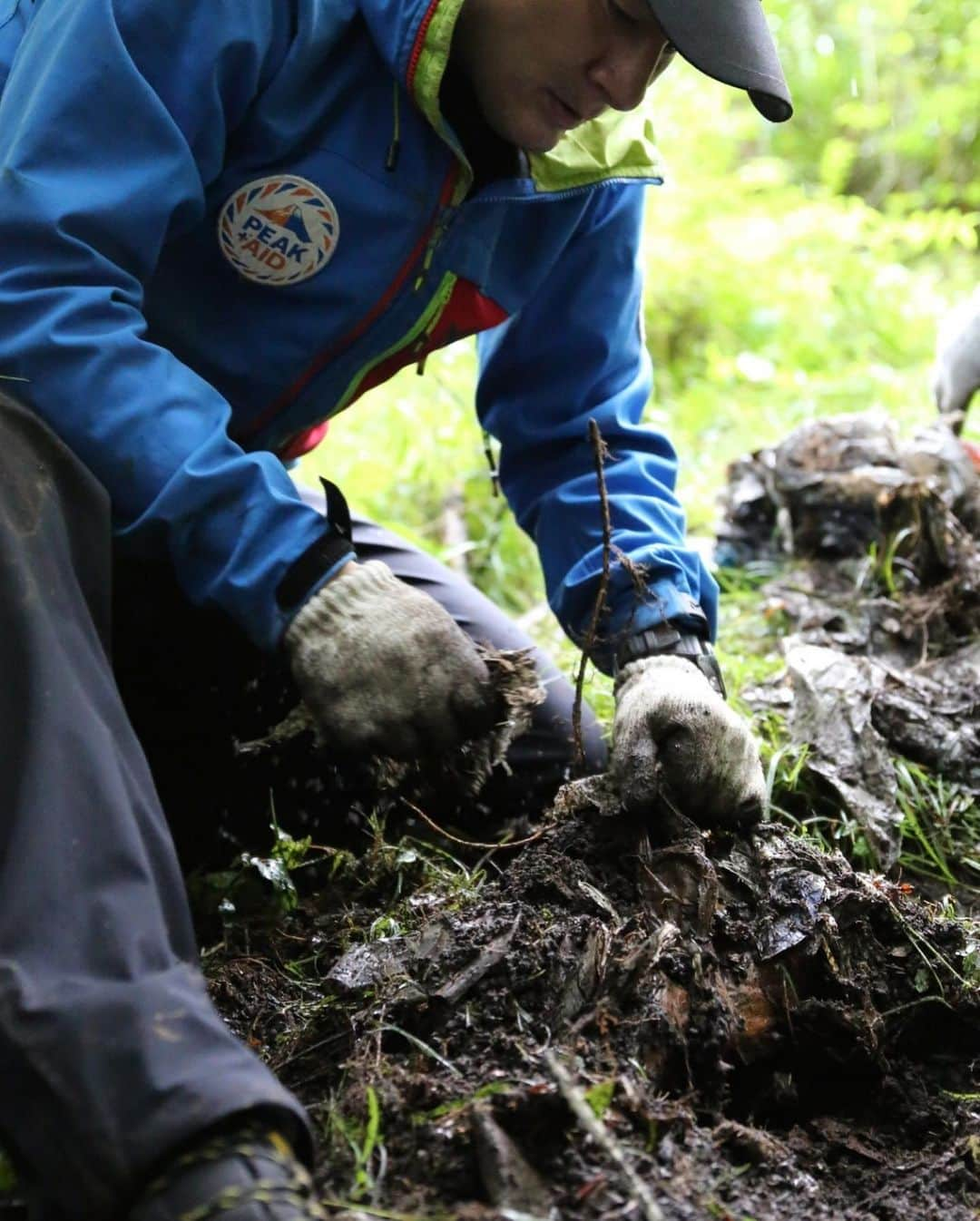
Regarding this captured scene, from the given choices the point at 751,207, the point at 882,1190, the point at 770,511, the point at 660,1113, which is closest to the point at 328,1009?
the point at 660,1113


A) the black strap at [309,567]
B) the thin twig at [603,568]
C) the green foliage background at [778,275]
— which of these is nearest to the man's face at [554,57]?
the thin twig at [603,568]

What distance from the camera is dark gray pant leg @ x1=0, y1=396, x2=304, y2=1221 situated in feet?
3.77

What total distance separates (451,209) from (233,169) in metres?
0.35

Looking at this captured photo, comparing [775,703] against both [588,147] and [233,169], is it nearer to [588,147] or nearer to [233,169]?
[588,147]

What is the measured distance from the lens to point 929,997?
170 centimetres

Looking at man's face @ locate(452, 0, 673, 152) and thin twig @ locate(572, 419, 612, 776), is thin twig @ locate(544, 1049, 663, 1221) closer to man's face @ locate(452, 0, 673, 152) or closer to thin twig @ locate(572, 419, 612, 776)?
thin twig @ locate(572, 419, 612, 776)

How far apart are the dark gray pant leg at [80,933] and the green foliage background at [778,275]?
176 centimetres

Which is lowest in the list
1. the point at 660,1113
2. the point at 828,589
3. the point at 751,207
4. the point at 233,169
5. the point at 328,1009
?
the point at 328,1009

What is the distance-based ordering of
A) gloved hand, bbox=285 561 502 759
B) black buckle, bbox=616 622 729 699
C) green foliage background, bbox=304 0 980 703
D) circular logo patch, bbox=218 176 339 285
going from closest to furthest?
gloved hand, bbox=285 561 502 759 → circular logo patch, bbox=218 176 339 285 → black buckle, bbox=616 622 729 699 → green foliage background, bbox=304 0 980 703

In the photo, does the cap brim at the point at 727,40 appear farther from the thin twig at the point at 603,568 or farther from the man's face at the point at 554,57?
the thin twig at the point at 603,568

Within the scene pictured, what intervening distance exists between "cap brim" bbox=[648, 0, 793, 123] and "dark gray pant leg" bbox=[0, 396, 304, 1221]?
3.39 feet

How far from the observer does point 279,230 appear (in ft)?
6.33

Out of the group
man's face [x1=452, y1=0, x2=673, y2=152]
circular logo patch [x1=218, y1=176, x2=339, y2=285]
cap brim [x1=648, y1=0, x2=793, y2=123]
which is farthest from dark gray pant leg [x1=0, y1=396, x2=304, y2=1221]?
cap brim [x1=648, y1=0, x2=793, y2=123]

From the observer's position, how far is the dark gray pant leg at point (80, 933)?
115 cm
